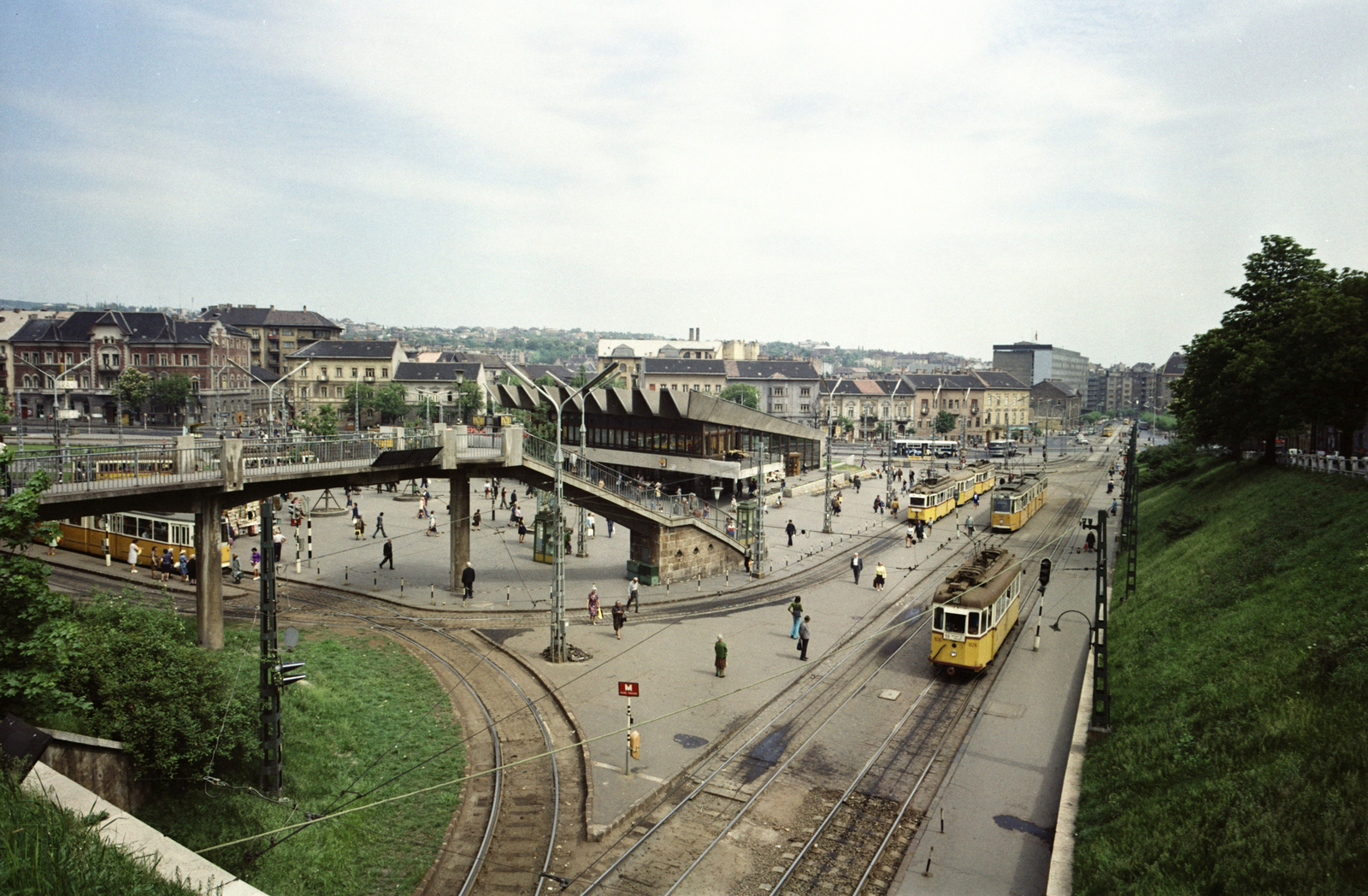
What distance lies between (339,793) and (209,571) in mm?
11841

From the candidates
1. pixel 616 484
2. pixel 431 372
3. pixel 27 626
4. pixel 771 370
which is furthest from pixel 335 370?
pixel 27 626

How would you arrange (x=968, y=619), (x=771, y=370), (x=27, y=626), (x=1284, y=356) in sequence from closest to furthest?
(x=27, y=626)
(x=968, y=619)
(x=1284, y=356)
(x=771, y=370)

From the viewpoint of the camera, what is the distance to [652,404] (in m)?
62.1

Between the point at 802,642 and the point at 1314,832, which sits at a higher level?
the point at 1314,832

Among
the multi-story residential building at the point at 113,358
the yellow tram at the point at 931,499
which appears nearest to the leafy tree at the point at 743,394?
the yellow tram at the point at 931,499

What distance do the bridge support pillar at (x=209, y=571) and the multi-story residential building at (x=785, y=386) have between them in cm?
10983

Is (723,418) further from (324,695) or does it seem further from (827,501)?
(324,695)

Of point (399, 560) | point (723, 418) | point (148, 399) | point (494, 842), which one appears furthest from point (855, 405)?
point (494, 842)

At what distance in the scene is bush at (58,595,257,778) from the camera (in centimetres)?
1408

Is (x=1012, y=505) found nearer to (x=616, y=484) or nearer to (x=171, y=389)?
(x=616, y=484)

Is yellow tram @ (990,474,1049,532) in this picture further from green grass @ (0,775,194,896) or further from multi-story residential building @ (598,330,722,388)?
multi-story residential building @ (598,330,722,388)

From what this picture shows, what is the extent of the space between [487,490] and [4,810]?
187 ft

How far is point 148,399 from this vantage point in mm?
93938

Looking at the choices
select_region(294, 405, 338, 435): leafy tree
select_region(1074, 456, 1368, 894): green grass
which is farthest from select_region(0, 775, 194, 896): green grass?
select_region(294, 405, 338, 435): leafy tree
